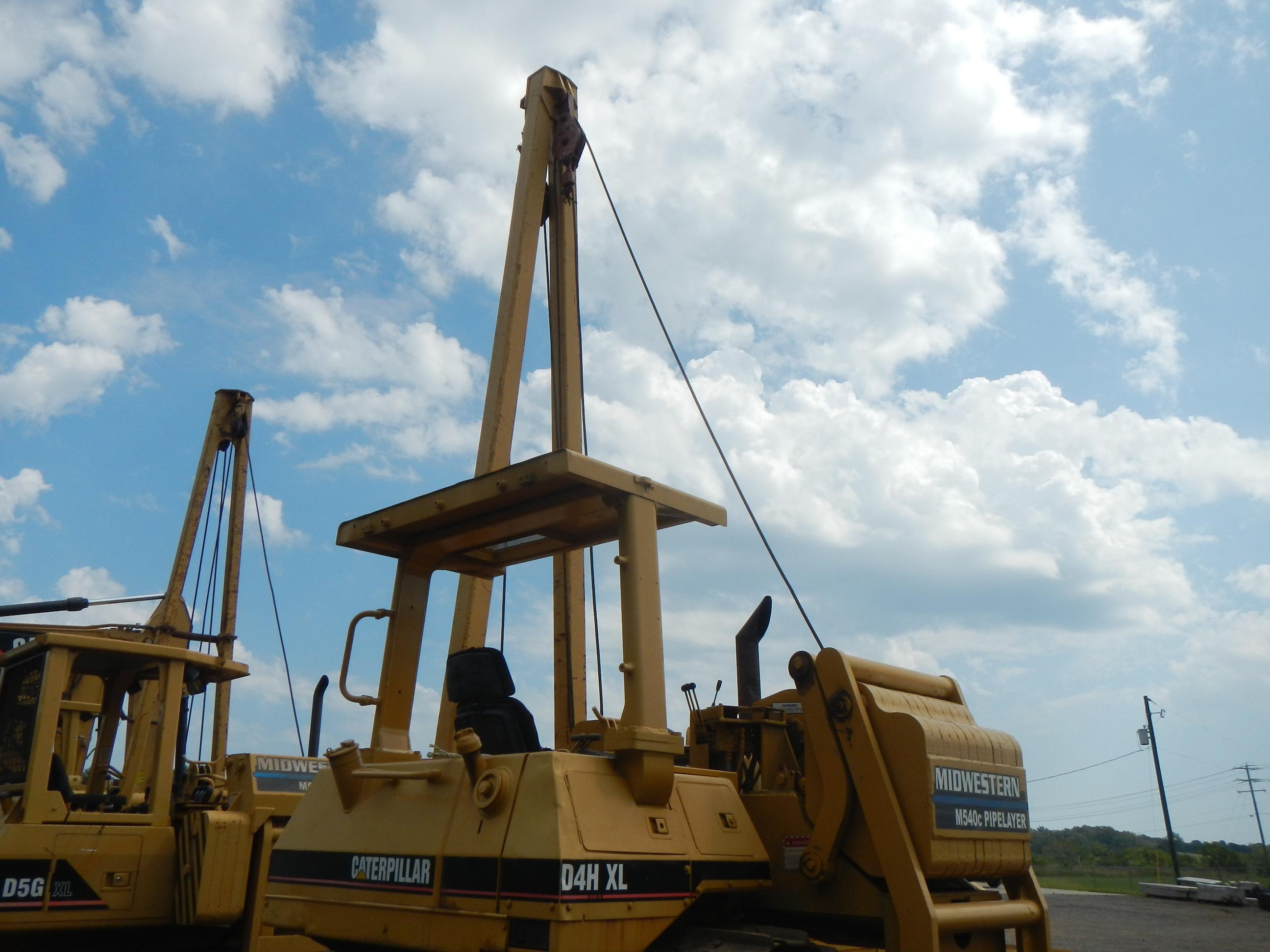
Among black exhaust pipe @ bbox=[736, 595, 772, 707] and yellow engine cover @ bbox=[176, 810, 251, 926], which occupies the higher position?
black exhaust pipe @ bbox=[736, 595, 772, 707]

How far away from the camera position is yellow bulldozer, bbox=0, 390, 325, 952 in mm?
6359

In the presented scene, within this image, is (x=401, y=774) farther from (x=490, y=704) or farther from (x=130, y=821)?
(x=130, y=821)

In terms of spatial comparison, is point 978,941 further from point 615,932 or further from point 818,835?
point 615,932

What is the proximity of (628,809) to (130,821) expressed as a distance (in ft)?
14.5

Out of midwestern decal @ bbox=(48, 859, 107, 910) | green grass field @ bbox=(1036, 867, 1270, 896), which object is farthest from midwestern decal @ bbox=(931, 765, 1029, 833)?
green grass field @ bbox=(1036, 867, 1270, 896)

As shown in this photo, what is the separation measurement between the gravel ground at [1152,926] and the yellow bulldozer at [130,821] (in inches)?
445

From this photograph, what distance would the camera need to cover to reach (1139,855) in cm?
4894

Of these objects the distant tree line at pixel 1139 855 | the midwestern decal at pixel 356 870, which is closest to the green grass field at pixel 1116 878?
the distant tree line at pixel 1139 855

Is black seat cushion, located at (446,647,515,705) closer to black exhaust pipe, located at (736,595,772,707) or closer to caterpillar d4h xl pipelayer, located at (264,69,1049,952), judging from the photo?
caterpillar d4h xl pipelayer, located at (264,69,1049,952)

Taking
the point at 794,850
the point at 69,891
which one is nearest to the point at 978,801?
the point at 794,850

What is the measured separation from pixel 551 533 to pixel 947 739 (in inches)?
78.6

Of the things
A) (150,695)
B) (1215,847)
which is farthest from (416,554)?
(1215,847)

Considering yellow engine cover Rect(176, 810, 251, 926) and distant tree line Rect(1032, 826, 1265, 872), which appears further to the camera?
distant tree line Rect(1032, 826, 1265, 872)

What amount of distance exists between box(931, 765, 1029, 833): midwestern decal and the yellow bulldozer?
11.9ft
